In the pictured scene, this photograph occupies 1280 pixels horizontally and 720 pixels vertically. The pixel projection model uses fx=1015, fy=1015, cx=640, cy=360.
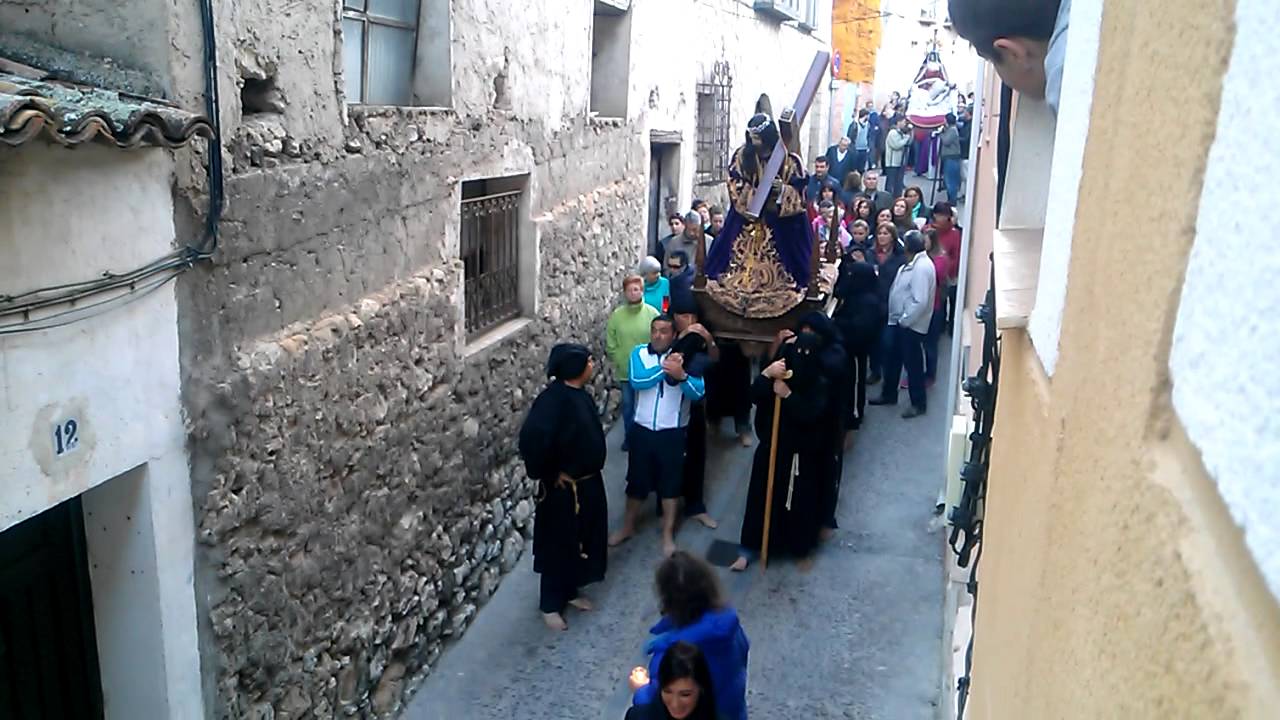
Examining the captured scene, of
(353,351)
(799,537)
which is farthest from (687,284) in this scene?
(353,351)

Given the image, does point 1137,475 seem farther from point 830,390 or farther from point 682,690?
point 830,390

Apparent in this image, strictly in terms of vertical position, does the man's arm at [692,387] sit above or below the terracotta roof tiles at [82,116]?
below

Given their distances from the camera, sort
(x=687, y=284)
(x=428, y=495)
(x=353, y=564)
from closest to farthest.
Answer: (x=353, y=564) → (x=428, y=495) → (x=687, y=284)

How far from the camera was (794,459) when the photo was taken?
6.71 meters

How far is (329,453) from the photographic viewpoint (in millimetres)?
4484

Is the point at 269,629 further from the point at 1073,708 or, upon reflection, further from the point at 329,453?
the point at 1073,708

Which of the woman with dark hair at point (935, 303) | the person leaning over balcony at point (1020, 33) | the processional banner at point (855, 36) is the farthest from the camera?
the processional banner at point (855, 36)

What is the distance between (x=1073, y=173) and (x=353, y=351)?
12.0 ft

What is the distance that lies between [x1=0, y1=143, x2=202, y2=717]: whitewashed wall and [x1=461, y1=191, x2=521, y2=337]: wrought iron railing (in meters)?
2.53

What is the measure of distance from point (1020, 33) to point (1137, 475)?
5.93 feet

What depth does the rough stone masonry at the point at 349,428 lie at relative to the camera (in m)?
3.84

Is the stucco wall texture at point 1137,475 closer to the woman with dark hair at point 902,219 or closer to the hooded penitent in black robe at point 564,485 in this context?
the hooded penitent in black robe at point 564,485

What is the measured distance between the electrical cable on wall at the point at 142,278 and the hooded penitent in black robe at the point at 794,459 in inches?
149

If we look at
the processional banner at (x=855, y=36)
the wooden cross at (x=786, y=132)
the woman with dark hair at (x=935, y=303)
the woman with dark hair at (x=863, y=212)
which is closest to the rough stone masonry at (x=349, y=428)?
the wooden cross at (x=786, y=132)
